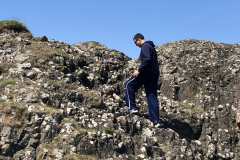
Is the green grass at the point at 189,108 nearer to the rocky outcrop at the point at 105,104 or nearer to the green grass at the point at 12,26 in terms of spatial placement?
the rocky outcrop at the point at 105,104

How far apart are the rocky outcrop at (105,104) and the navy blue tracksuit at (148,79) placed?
0.52 m

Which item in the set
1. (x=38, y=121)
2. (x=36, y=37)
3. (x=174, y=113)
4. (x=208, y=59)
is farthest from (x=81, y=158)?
(x=208, y=59)

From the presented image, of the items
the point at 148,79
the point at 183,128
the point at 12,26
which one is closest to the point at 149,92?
the point at 148,79

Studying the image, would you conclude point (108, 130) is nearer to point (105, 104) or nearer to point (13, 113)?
point (105, 104)

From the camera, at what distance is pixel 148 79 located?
10.3m

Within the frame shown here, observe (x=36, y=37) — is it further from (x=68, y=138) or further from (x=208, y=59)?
(x=208, y=59)

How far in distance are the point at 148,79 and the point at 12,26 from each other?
9890mm

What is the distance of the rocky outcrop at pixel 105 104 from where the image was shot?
305 inches

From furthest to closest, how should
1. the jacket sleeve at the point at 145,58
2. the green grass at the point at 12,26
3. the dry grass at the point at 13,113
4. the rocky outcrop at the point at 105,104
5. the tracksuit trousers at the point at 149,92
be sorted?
the green grass at the point at 12,26 < the tracksuit trousers at the point at 149,92 < the jacket sleeve at the point at 145,58 < the dry grass at the point at 13,113 < the rocky outcrop at the point at 105,104

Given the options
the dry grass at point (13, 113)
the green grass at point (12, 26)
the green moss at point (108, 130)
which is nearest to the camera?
the dry grass at point (13, 113)

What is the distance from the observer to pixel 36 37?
1484 cm

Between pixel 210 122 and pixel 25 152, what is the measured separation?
29.3 feet

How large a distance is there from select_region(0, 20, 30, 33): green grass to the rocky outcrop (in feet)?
3.27

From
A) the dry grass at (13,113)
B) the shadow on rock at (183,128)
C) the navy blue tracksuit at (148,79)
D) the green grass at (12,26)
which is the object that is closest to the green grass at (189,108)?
the shadow on rock at (183,128)
